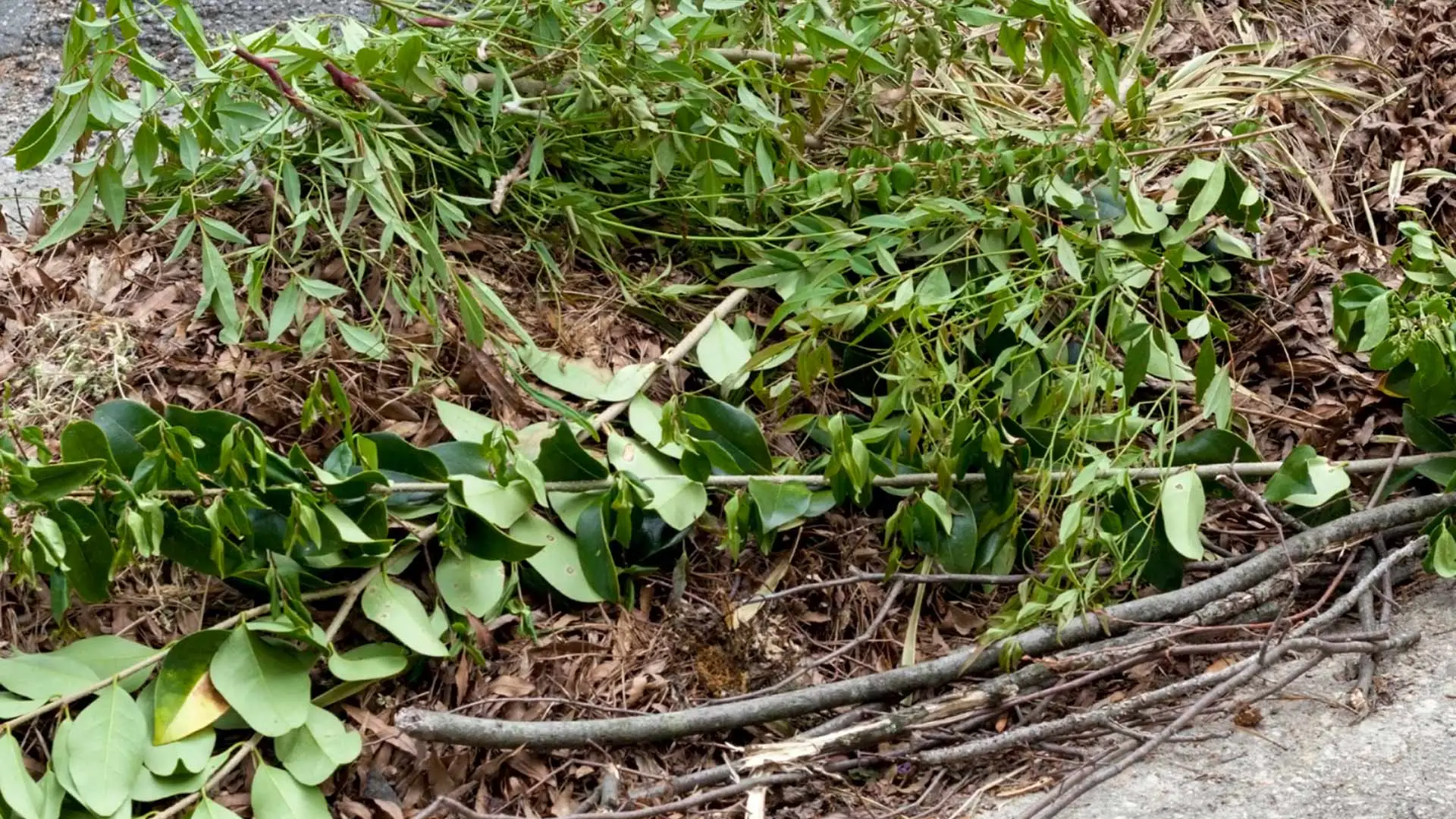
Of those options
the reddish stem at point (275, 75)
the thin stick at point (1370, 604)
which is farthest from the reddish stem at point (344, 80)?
the thin stick at point (1370, 604)

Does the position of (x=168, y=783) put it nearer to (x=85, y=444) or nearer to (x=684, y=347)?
(x=85, y=444)

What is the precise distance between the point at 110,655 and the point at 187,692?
13 cm

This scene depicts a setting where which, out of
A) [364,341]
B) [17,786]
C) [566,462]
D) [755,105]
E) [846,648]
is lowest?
[846,648]

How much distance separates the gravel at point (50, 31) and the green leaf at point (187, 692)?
6.58 ft

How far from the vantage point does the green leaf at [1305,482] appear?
1805 millimetres

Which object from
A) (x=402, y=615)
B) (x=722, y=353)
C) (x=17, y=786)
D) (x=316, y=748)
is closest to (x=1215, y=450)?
(x=722, y=353)

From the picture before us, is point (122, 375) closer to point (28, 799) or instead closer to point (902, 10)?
point (28, 799)

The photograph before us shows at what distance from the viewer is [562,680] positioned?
1.76m

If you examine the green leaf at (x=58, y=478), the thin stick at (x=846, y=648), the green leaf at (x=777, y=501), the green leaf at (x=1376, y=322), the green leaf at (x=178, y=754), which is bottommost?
the thin stick at (x=846, y=648)

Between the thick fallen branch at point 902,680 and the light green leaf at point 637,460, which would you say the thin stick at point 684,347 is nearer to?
the light green leaf at point 637,460

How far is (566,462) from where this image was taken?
5.98 feet

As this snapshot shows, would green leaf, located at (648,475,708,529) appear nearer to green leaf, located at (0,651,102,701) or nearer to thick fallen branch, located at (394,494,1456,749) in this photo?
thick fallen branch, located at (394,494,1456,749)

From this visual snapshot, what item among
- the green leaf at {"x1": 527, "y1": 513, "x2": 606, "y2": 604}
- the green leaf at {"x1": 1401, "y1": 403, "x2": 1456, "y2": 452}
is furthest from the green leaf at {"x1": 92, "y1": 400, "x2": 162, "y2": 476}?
the green leaf at {"x1": 1401, "y1": 403, "x2": 1456, "y2": 452}

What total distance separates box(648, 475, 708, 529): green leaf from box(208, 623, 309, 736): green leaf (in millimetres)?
517
